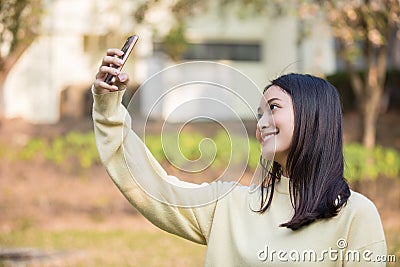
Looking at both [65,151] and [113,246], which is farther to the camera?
[65,151]

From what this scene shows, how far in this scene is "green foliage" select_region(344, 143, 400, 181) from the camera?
12.0m

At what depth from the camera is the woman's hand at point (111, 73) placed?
2.40 m

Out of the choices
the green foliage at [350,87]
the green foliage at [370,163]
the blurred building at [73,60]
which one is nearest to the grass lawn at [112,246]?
the green foliage at [370,163]

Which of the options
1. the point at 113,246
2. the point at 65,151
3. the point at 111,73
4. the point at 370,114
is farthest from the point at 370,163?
the point at 111,73

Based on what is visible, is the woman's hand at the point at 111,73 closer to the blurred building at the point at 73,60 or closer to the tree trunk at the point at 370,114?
the tree trunk at the point at 370,114

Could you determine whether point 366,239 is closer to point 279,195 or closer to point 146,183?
point 279,195

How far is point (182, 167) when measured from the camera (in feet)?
9.52

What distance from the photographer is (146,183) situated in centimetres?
268

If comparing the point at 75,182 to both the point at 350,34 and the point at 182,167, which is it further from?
the point at 182,167

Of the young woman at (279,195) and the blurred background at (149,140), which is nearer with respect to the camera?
the young woman at (279,195)

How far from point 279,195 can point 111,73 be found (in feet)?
2.35

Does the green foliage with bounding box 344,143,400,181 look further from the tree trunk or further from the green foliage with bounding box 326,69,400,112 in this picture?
the green foliage with bounding box 326,69,400,112

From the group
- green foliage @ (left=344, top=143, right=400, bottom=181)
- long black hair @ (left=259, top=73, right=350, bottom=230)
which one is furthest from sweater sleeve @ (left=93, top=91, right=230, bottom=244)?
green foliage @ (left=344, top=143, right=400, bottom=181)

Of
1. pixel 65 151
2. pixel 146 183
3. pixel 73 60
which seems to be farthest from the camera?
pixel 73 60
